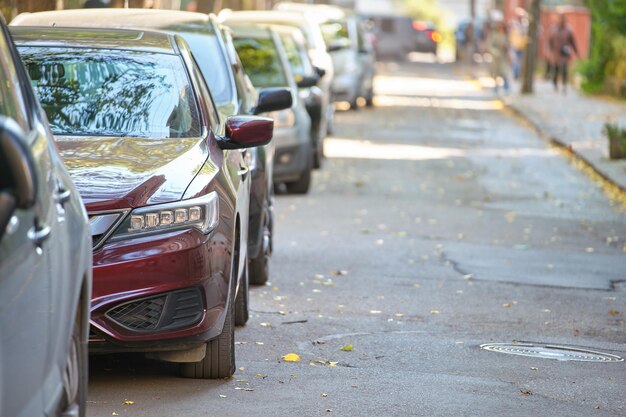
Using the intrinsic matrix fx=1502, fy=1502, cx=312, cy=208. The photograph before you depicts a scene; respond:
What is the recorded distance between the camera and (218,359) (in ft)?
22.7

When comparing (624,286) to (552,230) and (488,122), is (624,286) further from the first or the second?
(488,122)

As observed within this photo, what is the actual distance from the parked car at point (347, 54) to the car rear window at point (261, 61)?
12695mm

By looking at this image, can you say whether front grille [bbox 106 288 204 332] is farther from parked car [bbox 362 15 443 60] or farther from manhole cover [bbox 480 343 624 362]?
parked car [bbox 362 15 443 60]

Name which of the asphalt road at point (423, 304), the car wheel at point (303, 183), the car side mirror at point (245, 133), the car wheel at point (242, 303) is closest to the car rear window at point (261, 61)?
the car wheel at point (303, 183)

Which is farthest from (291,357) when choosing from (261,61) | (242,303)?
(261,61)

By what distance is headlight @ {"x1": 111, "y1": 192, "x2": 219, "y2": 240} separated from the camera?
6363 millimetres

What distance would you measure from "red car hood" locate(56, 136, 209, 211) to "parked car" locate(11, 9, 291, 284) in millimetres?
2261

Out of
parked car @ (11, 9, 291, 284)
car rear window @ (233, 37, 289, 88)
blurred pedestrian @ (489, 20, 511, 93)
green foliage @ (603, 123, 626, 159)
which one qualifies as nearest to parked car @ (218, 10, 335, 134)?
car rear window @ (233, 37, 289, 88)

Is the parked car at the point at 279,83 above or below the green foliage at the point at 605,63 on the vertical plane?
above

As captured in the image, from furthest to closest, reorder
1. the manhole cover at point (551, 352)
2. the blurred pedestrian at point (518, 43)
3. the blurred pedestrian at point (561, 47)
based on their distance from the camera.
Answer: the blurred pedestrian at point (518, 43) → the blurred pedestrian at point (561, 47) → the manhole cover at point (551, 352)

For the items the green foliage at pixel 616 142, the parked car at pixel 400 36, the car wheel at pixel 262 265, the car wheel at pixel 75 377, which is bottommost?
the parked car at pixel 400 36

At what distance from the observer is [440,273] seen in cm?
1130

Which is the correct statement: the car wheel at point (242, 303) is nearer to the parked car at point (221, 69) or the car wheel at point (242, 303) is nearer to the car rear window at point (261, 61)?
the parked car at point (221, 69)

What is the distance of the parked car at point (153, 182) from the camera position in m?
6.32
